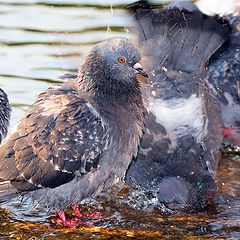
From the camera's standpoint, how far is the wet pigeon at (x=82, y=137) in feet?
17.5

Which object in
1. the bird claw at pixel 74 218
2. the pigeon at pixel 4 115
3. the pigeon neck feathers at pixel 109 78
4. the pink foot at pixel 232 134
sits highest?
the pigeon neck feathers at pixel 109 78

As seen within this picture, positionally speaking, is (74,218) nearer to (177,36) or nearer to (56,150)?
(56,150)

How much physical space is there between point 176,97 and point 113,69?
5.24ft

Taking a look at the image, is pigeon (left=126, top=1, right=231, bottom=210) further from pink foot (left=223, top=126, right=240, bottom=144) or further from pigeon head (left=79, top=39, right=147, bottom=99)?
pigeon head (left=79, top=39, right=147, bottom=99)

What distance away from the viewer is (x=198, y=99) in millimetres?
6809

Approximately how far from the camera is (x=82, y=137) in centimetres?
532

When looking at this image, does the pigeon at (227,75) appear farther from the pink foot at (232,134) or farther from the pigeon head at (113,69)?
the pigeon head at (113,69)

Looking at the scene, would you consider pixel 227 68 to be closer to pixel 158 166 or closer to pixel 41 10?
pixel 158 166

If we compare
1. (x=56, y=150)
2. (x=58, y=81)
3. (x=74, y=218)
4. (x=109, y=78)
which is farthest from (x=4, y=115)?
(x=109, y=78)

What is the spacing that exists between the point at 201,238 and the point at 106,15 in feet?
23.4

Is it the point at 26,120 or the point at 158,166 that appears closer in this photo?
the point at 26,120

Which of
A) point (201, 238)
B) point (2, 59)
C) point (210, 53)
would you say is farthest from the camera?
point (2, 59)

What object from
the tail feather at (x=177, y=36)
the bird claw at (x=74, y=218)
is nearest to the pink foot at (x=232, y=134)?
the tail feather at (x=177, y=36)

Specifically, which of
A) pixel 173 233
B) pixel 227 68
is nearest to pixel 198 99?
pixel 227 68
